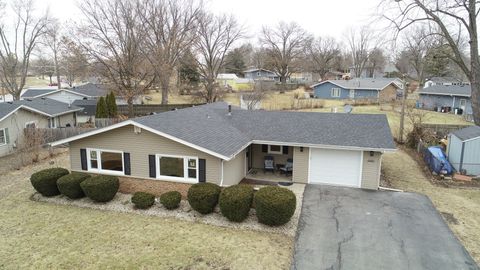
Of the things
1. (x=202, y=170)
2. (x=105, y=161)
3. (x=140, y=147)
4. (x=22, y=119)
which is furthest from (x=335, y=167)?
(x=22, y=119)

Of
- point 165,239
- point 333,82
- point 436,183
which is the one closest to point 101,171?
point 165,239

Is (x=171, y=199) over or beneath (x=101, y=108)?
beneath

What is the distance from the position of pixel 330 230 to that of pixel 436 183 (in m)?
8.45

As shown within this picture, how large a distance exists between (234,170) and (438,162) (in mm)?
10884

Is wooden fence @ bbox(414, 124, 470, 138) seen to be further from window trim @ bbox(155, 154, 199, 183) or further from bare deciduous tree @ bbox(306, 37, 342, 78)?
bare deciduous tree @ bbox(306, 37, 342, 78)

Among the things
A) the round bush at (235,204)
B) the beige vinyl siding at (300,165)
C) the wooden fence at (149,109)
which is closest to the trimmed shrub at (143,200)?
the round bush at (235,204)

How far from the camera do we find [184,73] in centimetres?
5228

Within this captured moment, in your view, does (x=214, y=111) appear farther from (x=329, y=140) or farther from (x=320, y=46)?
(x=320, y=46)

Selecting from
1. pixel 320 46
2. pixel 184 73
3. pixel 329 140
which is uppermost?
pixel 320 46

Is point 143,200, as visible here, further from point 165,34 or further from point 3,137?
point 165,34

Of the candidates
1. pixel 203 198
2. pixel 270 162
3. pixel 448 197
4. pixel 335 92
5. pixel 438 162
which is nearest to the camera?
pixel 203 198

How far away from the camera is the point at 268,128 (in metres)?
16.8

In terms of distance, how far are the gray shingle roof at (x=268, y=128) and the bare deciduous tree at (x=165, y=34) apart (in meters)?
22.5

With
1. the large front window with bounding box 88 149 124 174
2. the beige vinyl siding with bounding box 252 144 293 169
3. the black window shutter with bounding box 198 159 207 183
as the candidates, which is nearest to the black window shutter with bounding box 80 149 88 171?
the large front window with bounding box 88 149 124 174
